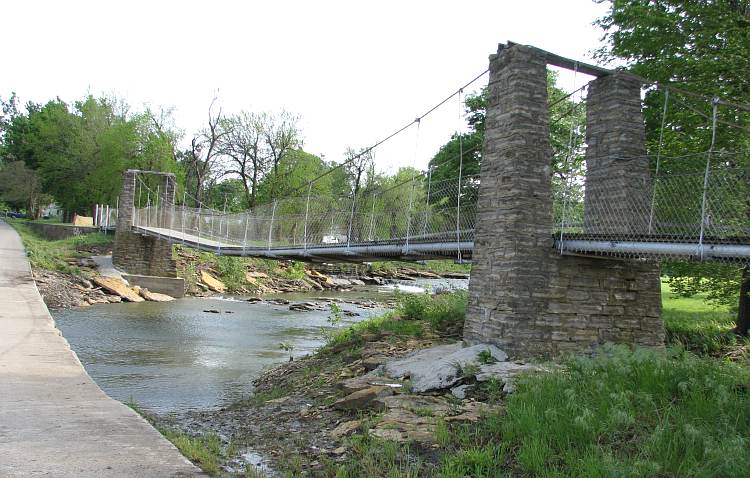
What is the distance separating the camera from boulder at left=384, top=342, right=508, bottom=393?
5.18m

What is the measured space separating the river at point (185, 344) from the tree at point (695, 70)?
18.0 feet

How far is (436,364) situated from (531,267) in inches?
50.1

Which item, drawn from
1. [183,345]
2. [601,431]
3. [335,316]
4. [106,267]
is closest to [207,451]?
[601,431]

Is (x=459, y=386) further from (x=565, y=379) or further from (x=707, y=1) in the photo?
(x=707, y=1)

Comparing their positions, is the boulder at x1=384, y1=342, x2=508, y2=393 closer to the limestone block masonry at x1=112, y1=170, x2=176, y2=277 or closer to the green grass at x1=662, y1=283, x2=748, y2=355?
the green grass at x1=662, y1=283, x2=748, y2=355

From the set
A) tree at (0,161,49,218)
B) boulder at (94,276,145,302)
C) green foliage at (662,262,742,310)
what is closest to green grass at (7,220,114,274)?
boulder at (94,276,145,302)

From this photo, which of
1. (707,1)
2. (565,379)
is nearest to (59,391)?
(565,379)

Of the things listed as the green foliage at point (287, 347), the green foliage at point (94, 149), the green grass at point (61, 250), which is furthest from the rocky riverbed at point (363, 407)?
the green foliage at point (94, 149)

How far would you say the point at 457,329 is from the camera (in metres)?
8.12

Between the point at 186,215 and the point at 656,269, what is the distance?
47.4 feet

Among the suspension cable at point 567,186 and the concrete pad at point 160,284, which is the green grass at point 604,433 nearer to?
the suspension cable at point 567,186

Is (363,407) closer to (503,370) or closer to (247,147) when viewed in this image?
(503,370)

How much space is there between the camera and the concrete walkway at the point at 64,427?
3.23 m

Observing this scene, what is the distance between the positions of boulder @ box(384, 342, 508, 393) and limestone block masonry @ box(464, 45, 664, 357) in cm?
21
